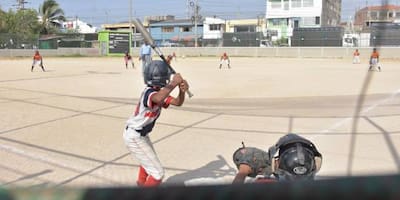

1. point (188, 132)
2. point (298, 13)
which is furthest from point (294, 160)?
point (298, 13)

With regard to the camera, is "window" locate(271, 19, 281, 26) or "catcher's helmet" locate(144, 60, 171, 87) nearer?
"catcher's helmet" locate(144, 60, 171, 87)

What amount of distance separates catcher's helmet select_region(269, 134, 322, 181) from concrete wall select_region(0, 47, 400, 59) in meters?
38.1

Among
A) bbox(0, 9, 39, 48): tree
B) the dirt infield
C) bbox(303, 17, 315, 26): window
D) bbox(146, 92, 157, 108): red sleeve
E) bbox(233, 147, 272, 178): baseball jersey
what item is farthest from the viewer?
bbox(303, 17, 315, 26): window

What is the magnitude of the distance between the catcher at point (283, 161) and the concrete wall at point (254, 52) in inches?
1495

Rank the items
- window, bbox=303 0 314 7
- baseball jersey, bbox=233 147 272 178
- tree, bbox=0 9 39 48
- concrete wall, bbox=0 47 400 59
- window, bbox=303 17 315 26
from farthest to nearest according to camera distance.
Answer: window, bbox=303 17 315 26
window, bbox=303 0 314 7
tree, bbox=0 9 39 48
concrete wall, bbox=0 47 400 59
baseball jersey, bbox=233 147 272 178

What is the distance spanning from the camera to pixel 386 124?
8.22 metres

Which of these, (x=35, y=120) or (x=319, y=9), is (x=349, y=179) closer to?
(x=35, y=120)

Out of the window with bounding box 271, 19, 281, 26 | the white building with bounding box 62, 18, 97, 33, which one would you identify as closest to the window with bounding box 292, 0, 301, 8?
the window with bounding box 271, 19, 281, 26

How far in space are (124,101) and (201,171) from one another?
6884 mm

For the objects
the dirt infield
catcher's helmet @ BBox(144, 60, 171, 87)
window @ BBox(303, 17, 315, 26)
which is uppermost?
window @ BBox(303, 17, 315, 26)

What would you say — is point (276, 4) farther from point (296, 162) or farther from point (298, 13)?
point (296, 162)

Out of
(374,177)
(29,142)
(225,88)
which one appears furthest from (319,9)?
(374,177)

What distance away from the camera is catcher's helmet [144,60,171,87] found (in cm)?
395

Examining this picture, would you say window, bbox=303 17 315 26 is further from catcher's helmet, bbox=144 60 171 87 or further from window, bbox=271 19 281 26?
catcher's helmet, bbox=144 60 171 87
